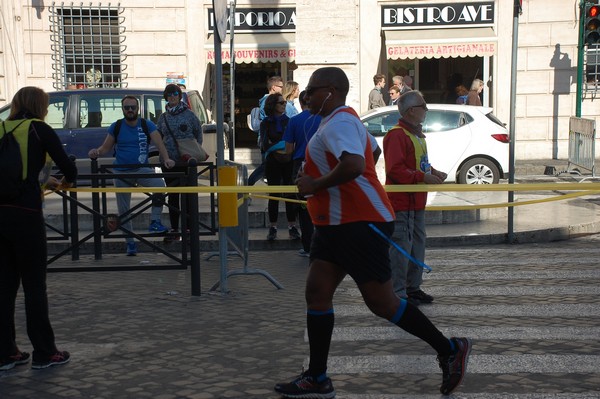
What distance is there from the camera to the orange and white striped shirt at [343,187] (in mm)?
4957

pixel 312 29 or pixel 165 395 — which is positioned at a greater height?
pixel 312 29

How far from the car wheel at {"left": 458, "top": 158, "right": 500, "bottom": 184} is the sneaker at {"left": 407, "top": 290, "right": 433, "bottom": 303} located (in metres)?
8.82

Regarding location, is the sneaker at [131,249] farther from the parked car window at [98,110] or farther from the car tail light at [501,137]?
the car tail light at [501,137]

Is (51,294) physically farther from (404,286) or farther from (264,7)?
(264,7)

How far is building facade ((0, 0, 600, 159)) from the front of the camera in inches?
856

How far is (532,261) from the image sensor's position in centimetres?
984

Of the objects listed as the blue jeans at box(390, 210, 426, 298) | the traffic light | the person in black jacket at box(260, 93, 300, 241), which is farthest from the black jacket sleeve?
the traffic light

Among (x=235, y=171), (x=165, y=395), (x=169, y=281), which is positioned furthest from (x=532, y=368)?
(x=169, y=281)

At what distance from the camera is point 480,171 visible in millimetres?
16297

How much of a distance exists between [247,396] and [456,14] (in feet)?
59.4

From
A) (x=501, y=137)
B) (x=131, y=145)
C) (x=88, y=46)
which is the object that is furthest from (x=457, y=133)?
(x=88, y=46)

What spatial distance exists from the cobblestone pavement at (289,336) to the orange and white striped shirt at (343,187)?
0.98m

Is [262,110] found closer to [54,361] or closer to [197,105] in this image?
[197,105]

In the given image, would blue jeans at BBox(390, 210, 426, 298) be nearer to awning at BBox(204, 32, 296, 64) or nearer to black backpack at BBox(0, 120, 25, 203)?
black backpack at BBox(0, 120, 25, 203)
